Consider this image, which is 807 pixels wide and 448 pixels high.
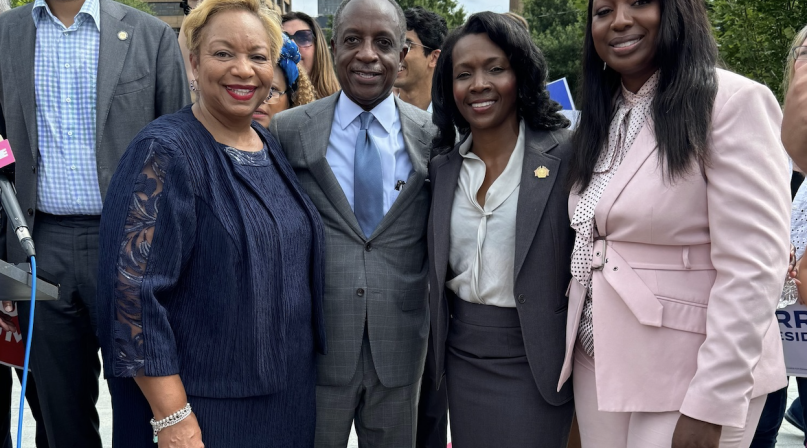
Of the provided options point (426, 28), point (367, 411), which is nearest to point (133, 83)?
point (367, 411)

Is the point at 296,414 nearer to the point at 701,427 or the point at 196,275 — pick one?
the point at 196,275

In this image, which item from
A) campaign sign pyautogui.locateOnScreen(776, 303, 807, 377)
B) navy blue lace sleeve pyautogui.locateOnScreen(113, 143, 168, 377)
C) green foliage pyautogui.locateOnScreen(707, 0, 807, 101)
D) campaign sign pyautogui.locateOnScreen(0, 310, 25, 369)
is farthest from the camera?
green foliage pyautogui.locateOnScreen(707, 0, 807, 101)

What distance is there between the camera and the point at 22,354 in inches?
123

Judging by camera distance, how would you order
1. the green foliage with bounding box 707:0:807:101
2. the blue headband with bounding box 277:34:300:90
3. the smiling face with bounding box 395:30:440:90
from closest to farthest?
1. the blue headband with bounding box 277:34:300:90
2. the smiling face with bounding box 395:30:440:90
3. the green foliage with bounding box 707:0:807:101

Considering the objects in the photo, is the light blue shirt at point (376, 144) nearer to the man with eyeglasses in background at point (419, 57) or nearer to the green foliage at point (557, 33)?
the man with eyeglasses in background at point (419, 57)

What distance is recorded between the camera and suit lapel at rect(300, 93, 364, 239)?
2947 mm

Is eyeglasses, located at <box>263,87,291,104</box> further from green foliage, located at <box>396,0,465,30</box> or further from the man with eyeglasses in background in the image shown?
green foliage, located at <box>396,0,465,30</box>

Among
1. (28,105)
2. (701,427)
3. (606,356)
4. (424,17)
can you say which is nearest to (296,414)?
(606,356)

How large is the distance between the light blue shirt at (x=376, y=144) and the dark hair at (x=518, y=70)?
0.74 feet

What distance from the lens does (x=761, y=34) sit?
34.8 ft

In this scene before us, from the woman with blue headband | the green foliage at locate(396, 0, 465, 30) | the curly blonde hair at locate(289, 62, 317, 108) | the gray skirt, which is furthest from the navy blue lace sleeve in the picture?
the green foliage at locate(396, 0, 465, 30)

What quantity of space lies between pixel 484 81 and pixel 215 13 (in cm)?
102

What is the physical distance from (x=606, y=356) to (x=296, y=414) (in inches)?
44.9

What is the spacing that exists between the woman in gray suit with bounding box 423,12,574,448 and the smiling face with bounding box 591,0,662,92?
16.6 inches
